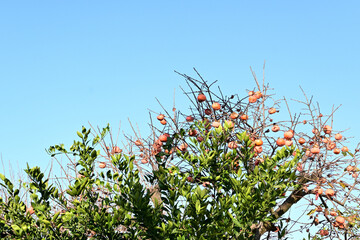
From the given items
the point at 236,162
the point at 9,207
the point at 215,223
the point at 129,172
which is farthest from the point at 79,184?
the point at 236,162

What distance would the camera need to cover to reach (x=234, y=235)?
20.7 feet

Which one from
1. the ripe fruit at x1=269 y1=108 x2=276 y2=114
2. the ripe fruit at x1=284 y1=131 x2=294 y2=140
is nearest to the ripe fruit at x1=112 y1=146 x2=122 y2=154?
the ripe fruit at x1=269 y1=108 x2=276 y2=114

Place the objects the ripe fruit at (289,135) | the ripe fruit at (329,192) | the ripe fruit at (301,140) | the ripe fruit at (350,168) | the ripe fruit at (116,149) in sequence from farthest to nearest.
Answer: the ripe fruit at (116,149) → the ripe fruit at (301,140) → the ripe fruit at (350,168) → the ripe fruit at (289,135) → the ripe fruit at (329,192)

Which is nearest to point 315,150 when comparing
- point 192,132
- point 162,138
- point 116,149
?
point 192,132

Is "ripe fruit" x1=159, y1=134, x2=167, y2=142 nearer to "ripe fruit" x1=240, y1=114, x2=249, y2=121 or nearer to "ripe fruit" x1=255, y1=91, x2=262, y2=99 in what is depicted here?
"ripe fruit" x1=240, y1=114, x2=249, y2=121

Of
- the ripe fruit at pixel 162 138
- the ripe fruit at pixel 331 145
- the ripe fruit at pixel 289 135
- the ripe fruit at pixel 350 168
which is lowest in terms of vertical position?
the ripe fruit at pixel 162 138

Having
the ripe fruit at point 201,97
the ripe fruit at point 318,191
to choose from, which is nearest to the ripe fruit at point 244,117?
the ripe fruit at point 201,97

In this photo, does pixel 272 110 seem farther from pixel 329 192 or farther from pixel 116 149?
pixel 116 149

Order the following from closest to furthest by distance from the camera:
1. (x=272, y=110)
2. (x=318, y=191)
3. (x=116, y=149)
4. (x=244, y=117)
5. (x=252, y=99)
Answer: (x=318, y=191) → (x=244, y=117) → (x=252, y=99) → (x=272, y=110) → (x=116, y=149)

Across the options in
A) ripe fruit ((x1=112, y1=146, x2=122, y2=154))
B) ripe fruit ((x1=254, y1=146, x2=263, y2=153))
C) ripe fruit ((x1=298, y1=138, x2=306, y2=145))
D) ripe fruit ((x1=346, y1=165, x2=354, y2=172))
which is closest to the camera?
ripe fruit ((x1=254, y1=146, x2=263, y2=153))

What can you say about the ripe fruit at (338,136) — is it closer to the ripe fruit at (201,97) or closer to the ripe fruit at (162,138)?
the ripe fruit at (201,97)

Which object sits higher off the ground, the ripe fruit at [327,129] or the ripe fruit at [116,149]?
the ripe fruit at [327,129]

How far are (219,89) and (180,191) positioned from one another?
9.01ft

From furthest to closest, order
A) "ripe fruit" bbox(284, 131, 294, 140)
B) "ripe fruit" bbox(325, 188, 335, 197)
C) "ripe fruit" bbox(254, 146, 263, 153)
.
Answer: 1. "ripe fruit" bbox(284, 131, 294, 140)
2. "ripe fruit" bbox(254, 146, 263, 153)
3. "ripe fruit" bbox(325, 188, 335, 197)
